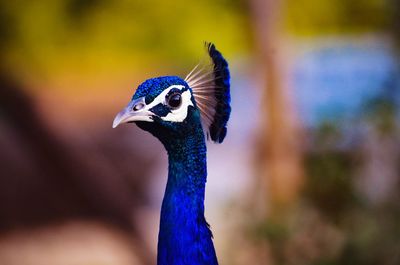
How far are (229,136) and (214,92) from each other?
3774 mm

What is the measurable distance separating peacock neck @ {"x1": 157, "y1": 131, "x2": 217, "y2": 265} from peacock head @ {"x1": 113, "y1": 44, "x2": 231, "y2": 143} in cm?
3

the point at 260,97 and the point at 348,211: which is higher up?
the point at 260,97

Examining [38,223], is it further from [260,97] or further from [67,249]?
[260,97]

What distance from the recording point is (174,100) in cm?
162

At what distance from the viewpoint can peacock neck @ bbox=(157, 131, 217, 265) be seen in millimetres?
1679

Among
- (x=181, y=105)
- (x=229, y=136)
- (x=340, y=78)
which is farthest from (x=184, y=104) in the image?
(x=229, y=136)

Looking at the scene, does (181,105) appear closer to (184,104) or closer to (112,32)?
(184,104)

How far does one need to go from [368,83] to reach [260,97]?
1.72ft

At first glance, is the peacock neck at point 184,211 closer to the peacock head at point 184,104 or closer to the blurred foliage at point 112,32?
the peacock head at point 184,104

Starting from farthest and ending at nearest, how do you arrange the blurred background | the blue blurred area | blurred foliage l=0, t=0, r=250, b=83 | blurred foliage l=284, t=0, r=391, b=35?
blurred foliage l=0, t=0, r=250, b=83
blurred foliage l=284, t=0, r=391, b=35
the blue blurred area
the blurred background

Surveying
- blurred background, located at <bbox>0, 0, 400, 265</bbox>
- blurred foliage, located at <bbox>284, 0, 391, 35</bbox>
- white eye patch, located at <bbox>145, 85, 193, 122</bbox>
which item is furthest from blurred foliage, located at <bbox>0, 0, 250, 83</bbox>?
white eye patch, located at <bbox>145, 85, 193, 122</bbox>

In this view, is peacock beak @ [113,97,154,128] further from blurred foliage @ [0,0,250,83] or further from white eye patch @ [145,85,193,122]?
blurred foliage @ [0,0,250,83]

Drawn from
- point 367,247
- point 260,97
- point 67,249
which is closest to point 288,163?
point 260,97

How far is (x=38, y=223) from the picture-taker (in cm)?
452
